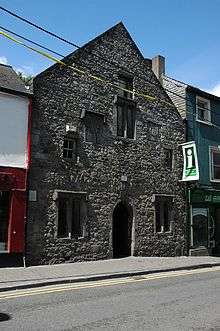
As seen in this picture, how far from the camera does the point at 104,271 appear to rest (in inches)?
551

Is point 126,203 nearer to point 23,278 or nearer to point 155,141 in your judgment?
point 155,141

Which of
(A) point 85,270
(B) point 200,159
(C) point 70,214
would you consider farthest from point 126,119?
(A) point 85,270

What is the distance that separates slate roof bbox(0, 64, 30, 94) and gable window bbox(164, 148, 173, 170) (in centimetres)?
788

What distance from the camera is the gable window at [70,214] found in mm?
16531

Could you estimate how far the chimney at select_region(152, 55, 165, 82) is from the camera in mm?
23564

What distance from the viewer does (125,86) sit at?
1981 cm

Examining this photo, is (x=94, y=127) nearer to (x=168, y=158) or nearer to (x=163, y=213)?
(x=168, y=158)

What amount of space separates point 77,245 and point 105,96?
6350 mm

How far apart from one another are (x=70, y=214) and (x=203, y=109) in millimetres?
10504

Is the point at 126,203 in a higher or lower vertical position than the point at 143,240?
higher

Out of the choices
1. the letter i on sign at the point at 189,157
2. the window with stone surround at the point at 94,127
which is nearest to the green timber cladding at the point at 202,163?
the letter i on sign at the point at 189,157

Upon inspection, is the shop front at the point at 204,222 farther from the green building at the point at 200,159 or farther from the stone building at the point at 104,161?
the stone building at the point at 104,161

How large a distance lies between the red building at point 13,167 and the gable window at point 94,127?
9.18ft

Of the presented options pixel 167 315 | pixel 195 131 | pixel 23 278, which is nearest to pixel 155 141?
pixel 195 131
